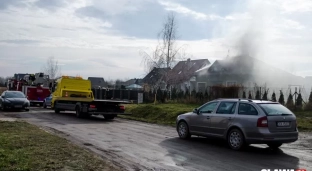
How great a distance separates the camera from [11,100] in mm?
26219

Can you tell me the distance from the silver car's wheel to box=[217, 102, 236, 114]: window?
169cm

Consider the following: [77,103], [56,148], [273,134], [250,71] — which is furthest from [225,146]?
[250,71]

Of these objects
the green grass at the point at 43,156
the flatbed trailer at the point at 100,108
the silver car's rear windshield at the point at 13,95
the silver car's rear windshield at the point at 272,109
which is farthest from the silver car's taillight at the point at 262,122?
the silver car's rear windshield at the point at 13,95

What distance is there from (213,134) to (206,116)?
2.28 feet

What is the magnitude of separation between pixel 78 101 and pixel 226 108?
13.4 metres

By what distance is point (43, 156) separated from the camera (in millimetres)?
8516

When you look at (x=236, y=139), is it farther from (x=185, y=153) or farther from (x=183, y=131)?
(x=183, y=131)

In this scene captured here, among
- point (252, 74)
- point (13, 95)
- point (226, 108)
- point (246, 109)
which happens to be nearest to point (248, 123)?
point (246, 109)

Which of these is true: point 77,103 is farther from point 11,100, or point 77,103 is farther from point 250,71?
point 250,71

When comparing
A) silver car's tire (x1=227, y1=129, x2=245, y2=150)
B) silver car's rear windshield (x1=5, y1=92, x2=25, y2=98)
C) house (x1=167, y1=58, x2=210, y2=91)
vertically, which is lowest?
silver car's tire (x1=227, y1=129, x2=245, y2=150)

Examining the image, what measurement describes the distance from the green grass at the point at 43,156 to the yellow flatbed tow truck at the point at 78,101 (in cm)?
985

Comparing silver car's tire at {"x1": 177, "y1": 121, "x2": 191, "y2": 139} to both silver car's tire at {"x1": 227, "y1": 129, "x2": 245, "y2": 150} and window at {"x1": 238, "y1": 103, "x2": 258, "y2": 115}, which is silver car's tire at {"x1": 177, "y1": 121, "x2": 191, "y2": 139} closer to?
silver car's tire at {"x1": 227, "y1": 129, "x2": 245, "y2": 150}

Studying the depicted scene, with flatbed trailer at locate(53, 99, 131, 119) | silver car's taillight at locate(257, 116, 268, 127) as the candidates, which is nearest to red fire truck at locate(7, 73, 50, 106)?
flatbed trailer at locate(53, 99, 131, 119)

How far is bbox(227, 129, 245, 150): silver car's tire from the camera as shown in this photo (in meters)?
11.0
